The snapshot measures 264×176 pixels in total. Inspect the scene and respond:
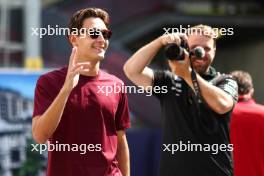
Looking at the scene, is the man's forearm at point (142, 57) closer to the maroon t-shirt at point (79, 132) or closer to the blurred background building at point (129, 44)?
the maroon t-shirt at point (79, 132)

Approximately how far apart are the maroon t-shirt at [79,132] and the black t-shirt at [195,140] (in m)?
0.39

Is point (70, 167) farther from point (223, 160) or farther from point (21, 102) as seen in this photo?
point (21, 102)

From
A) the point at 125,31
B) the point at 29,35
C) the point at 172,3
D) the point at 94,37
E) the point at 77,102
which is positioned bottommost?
the point at 77,102

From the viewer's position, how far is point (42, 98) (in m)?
3.47

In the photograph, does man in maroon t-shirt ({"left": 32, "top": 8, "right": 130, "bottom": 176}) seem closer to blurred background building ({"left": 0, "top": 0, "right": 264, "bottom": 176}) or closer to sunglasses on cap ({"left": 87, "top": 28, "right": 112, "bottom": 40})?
sunglasses on cap ({"left": 87, "top": 28, "right": 112, "bottom": 40})

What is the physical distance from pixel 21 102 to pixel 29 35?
2.94 m

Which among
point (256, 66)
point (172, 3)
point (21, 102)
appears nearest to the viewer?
point (21, 102)

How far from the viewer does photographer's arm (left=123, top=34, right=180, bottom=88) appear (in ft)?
12.5

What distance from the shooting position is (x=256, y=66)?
1684 cm

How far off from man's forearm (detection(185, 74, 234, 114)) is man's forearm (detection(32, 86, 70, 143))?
67 cm

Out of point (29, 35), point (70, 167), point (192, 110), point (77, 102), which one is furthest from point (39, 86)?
point (29, 35)

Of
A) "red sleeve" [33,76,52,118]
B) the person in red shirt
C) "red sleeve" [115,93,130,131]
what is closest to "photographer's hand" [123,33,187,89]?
"red sleeve" [115,93,130,131]

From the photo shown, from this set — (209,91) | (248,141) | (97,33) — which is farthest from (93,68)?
(248,141)

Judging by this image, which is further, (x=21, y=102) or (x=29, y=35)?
(x=29, y=35)
